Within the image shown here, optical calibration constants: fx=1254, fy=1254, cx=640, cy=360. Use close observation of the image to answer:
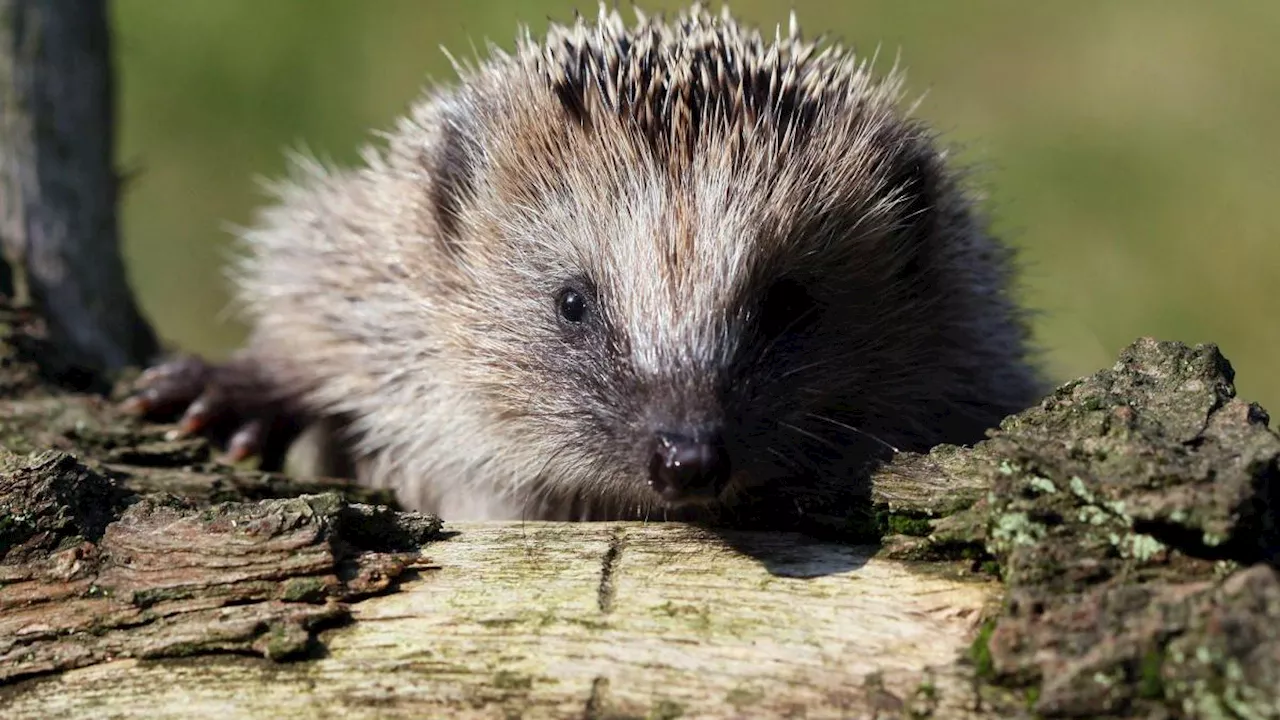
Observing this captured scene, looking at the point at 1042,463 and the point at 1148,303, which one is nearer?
the point at 1042,463

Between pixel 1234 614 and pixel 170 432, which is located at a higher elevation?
pixel 170 432

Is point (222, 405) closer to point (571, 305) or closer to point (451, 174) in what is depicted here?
point (451, 174)

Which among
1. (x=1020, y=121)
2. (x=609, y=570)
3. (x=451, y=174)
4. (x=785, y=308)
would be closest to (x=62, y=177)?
(x=451, y=174)

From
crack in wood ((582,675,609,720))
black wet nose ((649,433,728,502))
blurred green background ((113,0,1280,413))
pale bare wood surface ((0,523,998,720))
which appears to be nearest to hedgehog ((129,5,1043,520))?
black wet nose ((649,433,728,502))

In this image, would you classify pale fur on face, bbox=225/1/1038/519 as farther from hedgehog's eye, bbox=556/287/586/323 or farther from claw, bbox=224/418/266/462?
claw, bbox=224/418/266/462

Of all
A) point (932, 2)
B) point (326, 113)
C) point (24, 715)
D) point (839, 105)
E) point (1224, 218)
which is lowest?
point (24, 715)

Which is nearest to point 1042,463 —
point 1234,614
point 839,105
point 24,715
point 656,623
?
point 1234,614

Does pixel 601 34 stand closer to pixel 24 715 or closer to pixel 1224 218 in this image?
pixel 24 715
